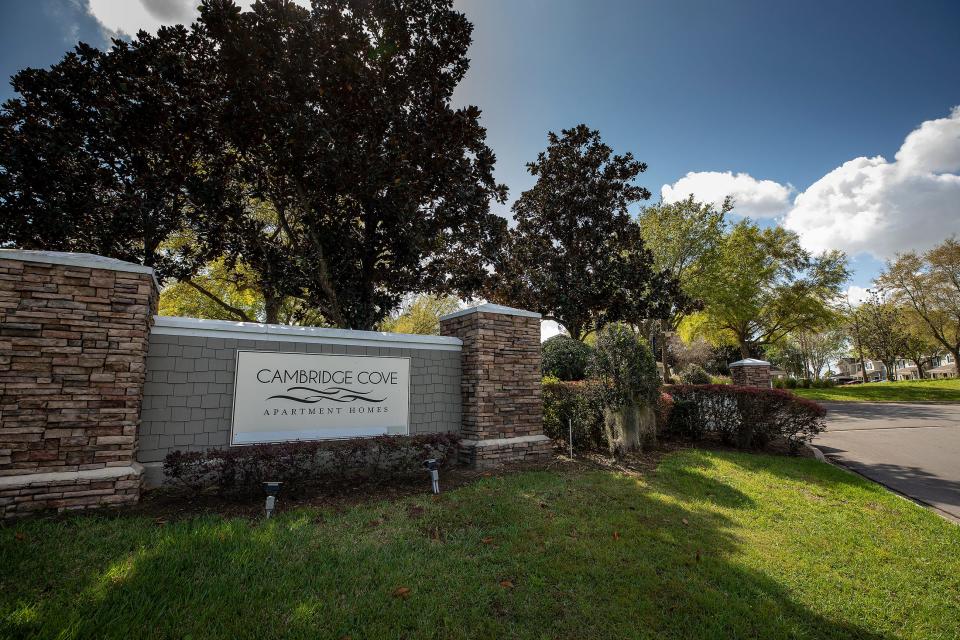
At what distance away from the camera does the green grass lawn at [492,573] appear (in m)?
2.72

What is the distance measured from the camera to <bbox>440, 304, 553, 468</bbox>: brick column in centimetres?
709

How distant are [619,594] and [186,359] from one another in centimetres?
557

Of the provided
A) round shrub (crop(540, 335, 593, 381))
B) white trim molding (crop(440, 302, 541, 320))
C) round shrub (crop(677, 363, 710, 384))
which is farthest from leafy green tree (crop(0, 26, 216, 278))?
round shrub (crop(677, 363, 710, 384))

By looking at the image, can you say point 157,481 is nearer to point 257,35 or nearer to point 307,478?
point 307,478

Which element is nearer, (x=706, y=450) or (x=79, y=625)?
(x=79, y=625)

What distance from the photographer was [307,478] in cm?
554

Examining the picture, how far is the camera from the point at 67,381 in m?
4.44

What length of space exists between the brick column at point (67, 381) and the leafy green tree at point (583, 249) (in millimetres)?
10170

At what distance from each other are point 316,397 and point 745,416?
8.56 meters

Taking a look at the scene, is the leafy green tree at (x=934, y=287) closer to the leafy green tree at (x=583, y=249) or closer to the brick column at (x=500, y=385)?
the leafy green tree at (x=583, y=249)

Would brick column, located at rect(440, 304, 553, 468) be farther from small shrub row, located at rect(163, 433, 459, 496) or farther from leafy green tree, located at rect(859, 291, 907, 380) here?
leafy green tree, located at rect(859, 291, 907, 380)

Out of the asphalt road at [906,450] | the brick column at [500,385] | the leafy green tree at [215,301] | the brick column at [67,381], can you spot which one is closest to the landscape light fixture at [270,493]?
the brick column at [67,381]

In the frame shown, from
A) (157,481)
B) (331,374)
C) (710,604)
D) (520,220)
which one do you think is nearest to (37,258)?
(157,481)

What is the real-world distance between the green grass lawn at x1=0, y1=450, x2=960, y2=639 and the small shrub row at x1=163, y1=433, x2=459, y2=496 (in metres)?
0.71
